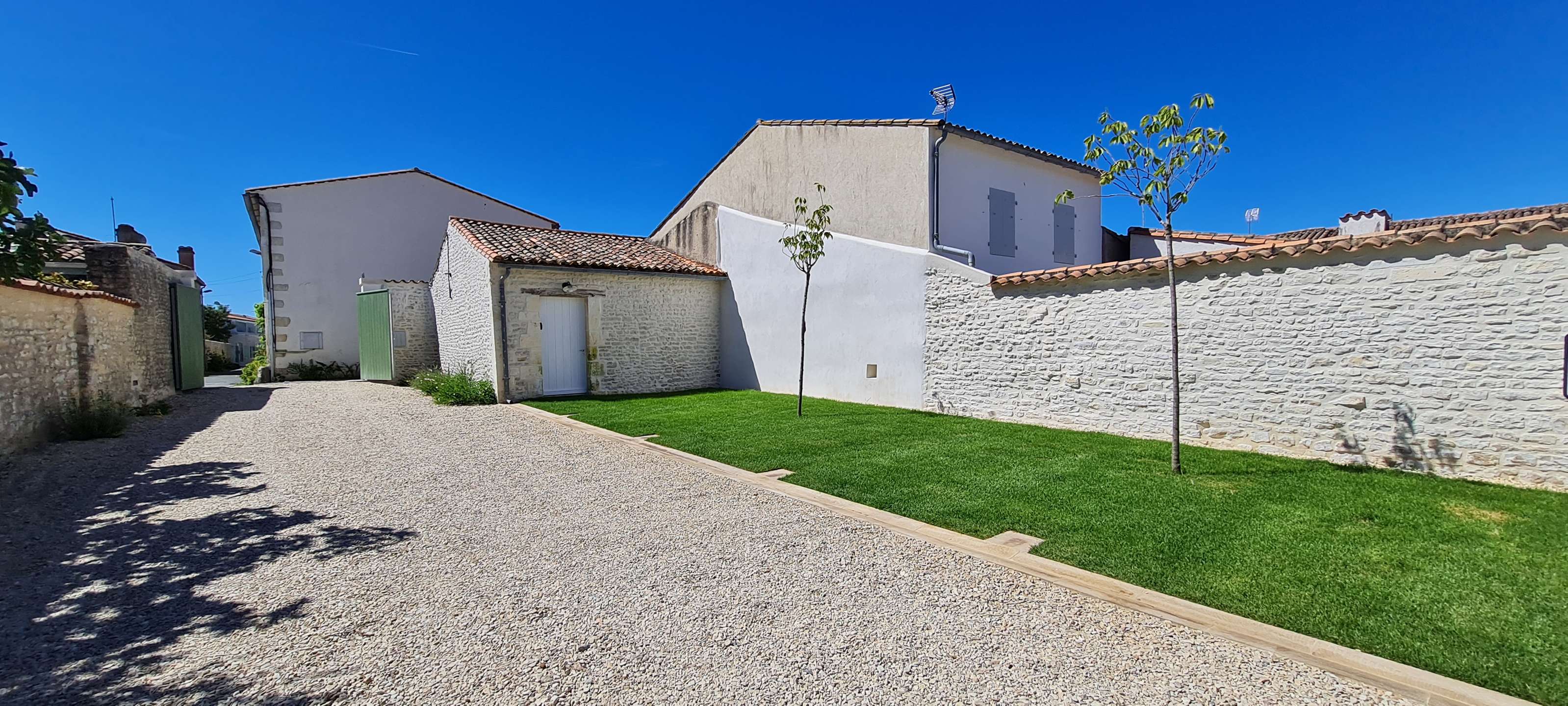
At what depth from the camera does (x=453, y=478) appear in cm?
585

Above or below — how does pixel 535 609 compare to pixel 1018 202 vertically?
below

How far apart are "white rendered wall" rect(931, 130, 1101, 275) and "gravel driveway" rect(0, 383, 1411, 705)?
757 centimetres

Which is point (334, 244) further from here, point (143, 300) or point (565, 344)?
point (565, 344)

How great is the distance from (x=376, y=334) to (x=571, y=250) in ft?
21.9

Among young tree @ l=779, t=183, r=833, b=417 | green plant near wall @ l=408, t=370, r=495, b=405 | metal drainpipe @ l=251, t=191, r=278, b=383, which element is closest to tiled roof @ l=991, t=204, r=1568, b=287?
young tree @ l=779, t=183, r=833, b=417

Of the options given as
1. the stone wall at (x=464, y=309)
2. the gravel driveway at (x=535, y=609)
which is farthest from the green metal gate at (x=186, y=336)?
the gravel driveway at (x=535, y=609)

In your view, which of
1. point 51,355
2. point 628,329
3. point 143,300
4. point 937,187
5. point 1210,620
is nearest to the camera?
point 1210,620

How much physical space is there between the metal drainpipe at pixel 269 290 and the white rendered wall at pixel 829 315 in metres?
12.9

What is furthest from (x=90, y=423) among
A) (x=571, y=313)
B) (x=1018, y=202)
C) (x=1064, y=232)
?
(x=1064, y=232)

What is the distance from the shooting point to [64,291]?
7.43 m

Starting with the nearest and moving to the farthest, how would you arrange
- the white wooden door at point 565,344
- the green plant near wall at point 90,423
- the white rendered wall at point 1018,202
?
the green plant near wall at point 90,423, the white rendered wall at point 1018,202, the white wooden door at point 565,344

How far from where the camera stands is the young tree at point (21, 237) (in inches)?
189

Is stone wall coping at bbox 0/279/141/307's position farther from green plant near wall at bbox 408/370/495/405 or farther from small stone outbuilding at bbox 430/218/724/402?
small stone outbuilding at bbox 430/218/724/402

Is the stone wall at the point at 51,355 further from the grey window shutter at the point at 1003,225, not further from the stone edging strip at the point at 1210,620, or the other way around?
the grey window shutter at the point at 1003,225
